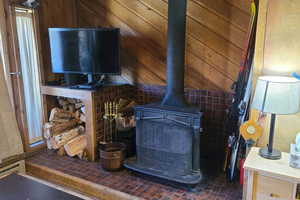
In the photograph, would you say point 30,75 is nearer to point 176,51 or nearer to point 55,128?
point 55,128

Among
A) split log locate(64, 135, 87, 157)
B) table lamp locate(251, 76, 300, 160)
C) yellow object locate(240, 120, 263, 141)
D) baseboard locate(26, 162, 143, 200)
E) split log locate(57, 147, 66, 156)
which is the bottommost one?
baseboard locate(26, 162, 143, 200)

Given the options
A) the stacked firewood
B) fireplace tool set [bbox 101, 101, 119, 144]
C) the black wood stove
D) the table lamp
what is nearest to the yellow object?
the table lamp

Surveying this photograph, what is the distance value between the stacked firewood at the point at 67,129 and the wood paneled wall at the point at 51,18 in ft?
1.52

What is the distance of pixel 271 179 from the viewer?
1.78m

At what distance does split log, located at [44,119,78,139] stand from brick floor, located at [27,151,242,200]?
384mm

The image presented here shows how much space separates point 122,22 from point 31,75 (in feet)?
4.42

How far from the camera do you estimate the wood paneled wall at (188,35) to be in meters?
2.67

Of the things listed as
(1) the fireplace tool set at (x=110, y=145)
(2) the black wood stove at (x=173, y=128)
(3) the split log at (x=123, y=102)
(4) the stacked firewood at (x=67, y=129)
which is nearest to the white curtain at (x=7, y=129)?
(4) the stacked firewood at (x=67, y=129)

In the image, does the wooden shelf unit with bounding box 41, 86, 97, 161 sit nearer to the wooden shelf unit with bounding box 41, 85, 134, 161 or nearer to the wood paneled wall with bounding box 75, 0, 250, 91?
the wooden shelf unit with bounding box 41, 85, 134, 161

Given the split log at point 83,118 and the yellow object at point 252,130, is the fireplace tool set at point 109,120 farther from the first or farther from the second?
the yellow object at point 252,130

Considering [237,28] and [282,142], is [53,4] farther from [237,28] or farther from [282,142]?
[282,142]

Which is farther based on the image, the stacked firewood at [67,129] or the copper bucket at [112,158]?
the stacked firewood at [67,129]

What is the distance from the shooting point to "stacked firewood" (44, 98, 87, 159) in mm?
3162

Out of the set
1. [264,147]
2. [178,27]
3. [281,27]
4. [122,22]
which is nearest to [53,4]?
[122,22]
